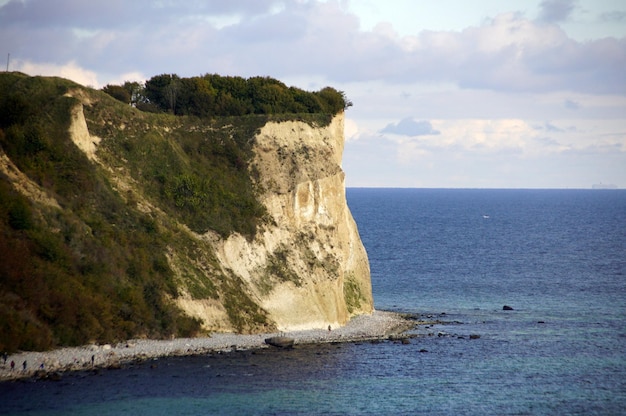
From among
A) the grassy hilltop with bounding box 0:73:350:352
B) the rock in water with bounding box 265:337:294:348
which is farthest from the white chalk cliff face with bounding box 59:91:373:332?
the rock in water with bounding box 265:337:294:348

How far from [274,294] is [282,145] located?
1778 centimetres

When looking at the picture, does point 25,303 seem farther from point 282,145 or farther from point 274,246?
point 282,145

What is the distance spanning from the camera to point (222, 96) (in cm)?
9694

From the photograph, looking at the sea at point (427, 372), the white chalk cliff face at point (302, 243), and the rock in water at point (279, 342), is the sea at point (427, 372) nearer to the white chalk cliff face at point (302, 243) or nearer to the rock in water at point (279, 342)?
the rock in water at point (279, 342)

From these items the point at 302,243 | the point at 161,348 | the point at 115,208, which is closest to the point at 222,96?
the point at 302,243

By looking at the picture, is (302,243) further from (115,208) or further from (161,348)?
(161,348)

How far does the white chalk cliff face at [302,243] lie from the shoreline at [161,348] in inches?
102

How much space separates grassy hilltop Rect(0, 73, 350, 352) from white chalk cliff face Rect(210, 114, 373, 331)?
5.27 ft

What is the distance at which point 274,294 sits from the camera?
81.9 m

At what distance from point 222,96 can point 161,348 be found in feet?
118

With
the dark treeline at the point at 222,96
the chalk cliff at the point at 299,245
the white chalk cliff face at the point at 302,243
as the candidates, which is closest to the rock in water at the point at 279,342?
the chalk cliff at the point at 299,245

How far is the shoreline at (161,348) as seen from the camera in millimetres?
61312

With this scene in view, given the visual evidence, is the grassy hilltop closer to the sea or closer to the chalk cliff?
the chalk cliff

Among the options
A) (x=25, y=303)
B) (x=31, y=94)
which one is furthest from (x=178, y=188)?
(x=25, y=303)
